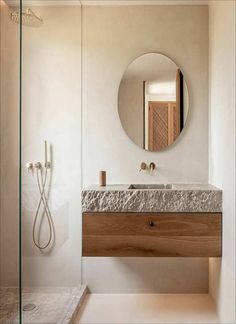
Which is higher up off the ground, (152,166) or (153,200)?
(152,166)

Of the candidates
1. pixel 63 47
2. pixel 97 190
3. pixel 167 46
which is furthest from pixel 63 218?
pixel 167 46

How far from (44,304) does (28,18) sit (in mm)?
1674

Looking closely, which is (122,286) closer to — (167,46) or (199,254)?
(199,254)

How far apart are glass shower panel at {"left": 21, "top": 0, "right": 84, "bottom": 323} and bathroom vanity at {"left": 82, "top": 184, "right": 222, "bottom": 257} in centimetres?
26

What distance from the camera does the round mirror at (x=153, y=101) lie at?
2756 millimetres

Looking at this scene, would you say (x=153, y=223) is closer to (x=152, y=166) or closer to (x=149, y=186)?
(x=149, y=186)

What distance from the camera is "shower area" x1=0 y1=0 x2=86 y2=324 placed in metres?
1.44

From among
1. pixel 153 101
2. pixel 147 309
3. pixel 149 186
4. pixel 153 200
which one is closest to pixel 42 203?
pixel 153 200

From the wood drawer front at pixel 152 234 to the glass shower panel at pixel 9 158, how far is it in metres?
0.84

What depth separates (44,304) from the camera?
207cm

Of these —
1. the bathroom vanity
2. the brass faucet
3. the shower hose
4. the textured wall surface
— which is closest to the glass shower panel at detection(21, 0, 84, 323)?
the shower hose

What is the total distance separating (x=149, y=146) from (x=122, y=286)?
47.0 inches

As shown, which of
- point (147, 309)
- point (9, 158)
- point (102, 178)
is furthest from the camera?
point (102, 178)

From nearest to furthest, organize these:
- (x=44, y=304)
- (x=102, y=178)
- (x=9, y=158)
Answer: (x=9, y=158)
(x=44, y=304)
(x=102, y=178)
